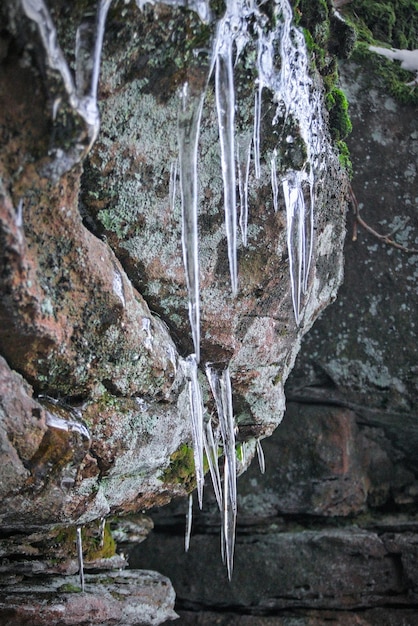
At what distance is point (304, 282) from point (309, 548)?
1981mm

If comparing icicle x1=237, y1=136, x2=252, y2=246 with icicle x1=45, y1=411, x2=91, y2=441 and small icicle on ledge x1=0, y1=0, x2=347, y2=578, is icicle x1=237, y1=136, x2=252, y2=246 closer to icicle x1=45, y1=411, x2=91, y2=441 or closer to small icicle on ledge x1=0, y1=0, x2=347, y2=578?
small icicle on ledge x1=0, y1=0, x2=347, y2=578

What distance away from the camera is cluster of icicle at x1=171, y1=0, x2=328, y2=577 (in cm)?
202

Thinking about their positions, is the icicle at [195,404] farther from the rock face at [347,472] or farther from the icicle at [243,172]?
the rock face at [347,472]

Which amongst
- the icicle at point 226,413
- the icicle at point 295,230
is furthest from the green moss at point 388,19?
the icicle at point 226,413

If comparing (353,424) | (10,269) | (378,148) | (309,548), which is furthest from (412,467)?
(10,269)

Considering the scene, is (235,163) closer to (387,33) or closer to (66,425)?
(66,425)

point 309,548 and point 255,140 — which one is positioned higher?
point 255,140

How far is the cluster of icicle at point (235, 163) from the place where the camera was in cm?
202

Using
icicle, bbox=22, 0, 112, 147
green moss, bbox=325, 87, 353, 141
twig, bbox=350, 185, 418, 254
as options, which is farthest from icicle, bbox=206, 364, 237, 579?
twig, bbox=350, 185, 418, 254

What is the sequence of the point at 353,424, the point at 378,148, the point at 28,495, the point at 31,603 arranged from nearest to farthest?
the point at 28,495 → the point at 31,603 → the point at 378,148 → the point at 353,424

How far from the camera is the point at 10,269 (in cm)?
171

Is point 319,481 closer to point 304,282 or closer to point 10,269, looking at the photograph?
point 304,282

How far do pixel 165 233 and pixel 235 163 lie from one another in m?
0.34

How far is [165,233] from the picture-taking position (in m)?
A: 2.27
